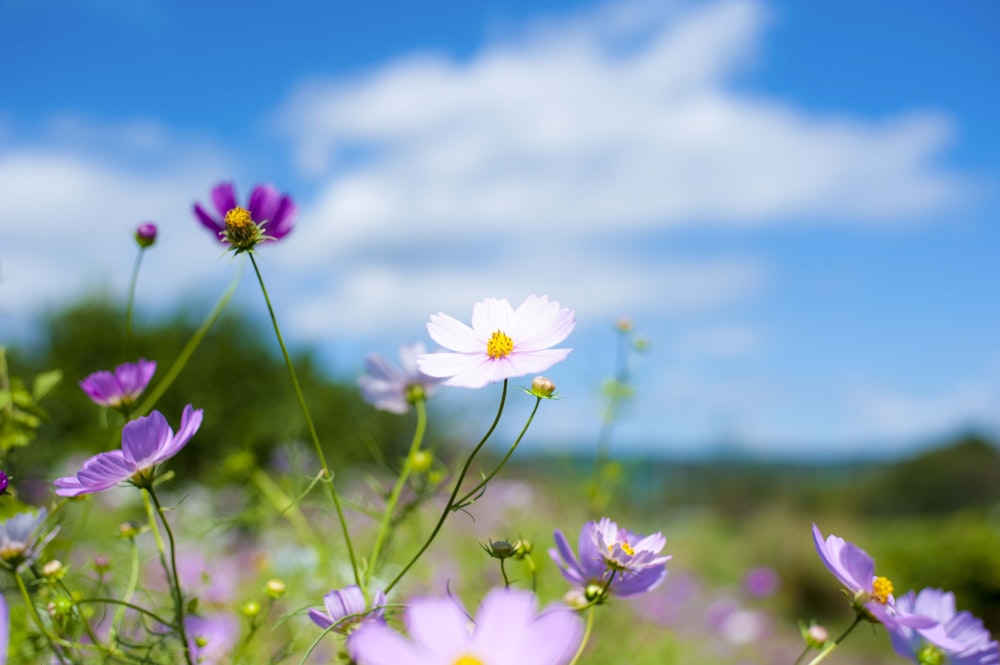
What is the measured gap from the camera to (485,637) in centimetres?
37

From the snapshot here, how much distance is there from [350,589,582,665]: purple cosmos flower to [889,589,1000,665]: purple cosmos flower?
300mm

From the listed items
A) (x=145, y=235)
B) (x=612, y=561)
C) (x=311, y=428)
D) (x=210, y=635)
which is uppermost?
(x=145, y=235)

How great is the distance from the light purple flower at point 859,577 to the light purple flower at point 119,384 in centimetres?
51

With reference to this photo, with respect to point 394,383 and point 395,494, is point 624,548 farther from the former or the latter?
point 394,383

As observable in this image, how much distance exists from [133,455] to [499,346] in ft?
0.80

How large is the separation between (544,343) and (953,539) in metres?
6.31

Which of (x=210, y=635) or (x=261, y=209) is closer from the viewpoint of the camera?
(x=261, y=209)

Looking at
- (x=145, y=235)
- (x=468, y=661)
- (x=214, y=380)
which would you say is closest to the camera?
(x=468, y=661)

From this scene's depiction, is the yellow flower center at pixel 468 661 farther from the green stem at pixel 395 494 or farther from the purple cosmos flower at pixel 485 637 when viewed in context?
the green stem at pixel 395 494

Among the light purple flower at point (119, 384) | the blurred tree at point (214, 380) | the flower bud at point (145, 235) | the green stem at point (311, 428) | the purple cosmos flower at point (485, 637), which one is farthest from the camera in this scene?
the blurred tree at point (214, 380)

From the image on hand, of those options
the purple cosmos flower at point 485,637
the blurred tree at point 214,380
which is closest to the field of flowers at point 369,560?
the purple cosmos flower at point 485,637

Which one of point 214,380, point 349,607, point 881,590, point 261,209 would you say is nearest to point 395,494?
point 349,607

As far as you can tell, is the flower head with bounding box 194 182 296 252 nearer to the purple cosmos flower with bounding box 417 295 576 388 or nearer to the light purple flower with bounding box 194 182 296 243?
the light purple flower with bounding box 194 182 296 243

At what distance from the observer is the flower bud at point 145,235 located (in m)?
0.77
